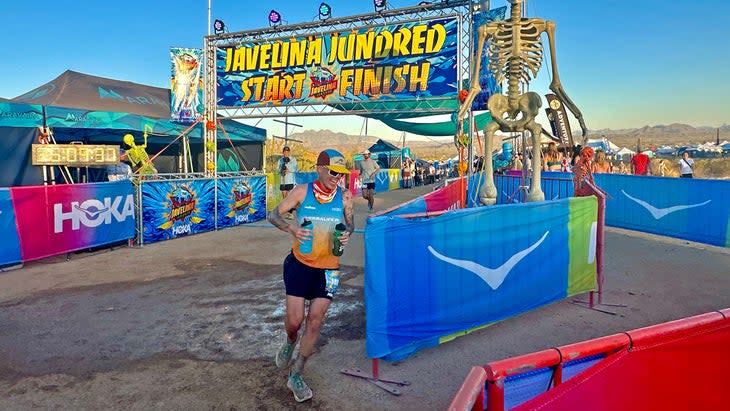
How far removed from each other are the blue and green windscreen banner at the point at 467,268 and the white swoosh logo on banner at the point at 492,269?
10 millimetres

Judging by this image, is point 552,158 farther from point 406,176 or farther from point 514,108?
point 406,176

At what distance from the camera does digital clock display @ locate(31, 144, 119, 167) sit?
9781mm

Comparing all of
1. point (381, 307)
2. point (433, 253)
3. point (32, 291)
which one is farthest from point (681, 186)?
point (32, 291)

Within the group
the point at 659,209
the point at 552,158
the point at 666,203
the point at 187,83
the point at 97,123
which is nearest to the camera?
the point at 666,203

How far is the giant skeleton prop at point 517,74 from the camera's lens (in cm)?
771

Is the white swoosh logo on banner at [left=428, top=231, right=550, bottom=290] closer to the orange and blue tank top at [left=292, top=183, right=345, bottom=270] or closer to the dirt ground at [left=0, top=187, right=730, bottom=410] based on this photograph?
the dirt ground at [left=0, top=187, right=730, bottom=410]

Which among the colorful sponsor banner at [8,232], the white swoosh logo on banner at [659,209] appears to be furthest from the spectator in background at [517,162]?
the colorful sponsor banner at [8,232]

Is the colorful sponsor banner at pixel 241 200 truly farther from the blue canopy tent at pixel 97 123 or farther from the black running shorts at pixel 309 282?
the black running shorts at pixel 309 282

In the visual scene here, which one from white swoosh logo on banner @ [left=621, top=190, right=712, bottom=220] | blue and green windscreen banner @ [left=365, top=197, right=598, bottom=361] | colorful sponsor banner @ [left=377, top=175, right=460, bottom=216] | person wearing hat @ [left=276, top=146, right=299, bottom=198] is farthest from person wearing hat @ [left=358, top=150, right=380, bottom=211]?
blue and green windscreen banner @ [left=365, top=197, right=598, bottom=361]

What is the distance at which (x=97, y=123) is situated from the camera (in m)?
14.9

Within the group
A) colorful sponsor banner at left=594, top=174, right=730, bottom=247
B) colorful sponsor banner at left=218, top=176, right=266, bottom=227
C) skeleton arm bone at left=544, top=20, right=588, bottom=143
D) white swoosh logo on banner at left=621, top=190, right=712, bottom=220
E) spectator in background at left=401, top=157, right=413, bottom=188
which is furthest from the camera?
spectator in background at left=401, top=157, right=413, bottom=188

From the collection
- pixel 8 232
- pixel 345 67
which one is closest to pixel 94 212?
pixel 8 232

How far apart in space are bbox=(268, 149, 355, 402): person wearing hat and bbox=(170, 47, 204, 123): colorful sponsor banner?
45.0ft

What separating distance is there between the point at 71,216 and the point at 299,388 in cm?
742
